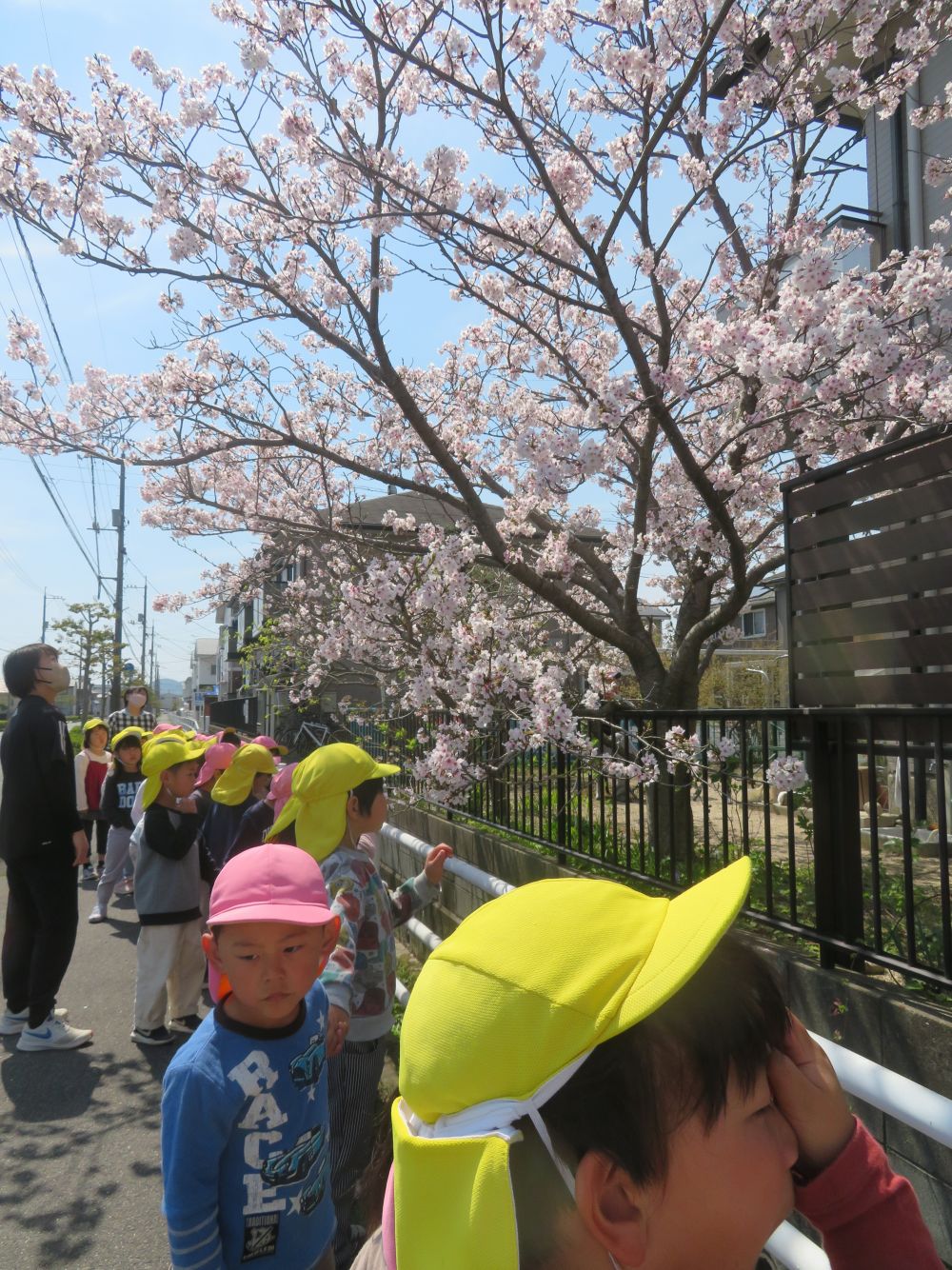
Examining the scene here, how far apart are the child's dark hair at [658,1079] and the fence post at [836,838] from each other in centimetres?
227

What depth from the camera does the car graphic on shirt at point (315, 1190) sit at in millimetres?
2105

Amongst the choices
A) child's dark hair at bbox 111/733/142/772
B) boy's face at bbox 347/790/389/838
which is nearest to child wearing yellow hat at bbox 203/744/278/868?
child's dark hair at bbox 111/733/142/772

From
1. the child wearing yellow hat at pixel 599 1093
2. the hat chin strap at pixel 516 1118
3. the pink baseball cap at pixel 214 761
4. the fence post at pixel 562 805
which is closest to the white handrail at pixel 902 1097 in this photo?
the child wearing yellow hat at pixel 599 1093

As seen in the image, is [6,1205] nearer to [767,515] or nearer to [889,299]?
[889,299]

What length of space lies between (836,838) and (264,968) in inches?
76.5

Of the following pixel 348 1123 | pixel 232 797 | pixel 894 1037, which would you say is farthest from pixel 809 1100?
pixel 232 797

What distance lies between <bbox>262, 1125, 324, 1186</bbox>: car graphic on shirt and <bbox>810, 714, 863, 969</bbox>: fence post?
5.54ft

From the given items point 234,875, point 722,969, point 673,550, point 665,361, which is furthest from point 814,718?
point 673,550

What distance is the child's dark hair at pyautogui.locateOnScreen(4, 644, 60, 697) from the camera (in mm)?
4809

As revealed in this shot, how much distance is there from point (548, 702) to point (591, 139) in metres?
4.50

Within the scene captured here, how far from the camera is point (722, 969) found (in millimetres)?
869

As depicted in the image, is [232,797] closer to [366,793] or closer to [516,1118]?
[366,793]

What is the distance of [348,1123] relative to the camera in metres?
2.91

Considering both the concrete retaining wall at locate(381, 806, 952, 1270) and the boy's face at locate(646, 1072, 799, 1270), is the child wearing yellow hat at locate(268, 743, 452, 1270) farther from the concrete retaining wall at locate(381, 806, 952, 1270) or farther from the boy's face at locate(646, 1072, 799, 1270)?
the boy's face at locate(646, 1072, 799, 1270)
